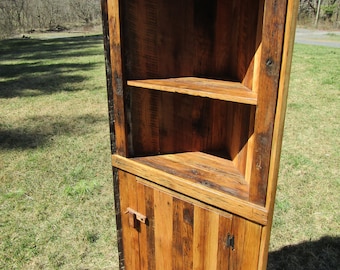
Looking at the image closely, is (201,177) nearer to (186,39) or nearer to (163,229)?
(163,229)

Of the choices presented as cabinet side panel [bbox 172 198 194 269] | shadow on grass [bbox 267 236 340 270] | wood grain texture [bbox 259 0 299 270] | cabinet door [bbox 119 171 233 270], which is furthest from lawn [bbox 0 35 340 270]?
wood grain texture [bbox 259 0 299 270]

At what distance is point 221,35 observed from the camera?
127 centimetres

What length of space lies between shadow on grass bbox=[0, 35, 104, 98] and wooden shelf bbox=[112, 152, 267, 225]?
5.37 metres

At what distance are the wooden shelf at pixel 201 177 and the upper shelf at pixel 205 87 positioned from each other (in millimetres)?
316

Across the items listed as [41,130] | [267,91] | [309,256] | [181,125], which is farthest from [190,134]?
[41,130]

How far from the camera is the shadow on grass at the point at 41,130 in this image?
388cm

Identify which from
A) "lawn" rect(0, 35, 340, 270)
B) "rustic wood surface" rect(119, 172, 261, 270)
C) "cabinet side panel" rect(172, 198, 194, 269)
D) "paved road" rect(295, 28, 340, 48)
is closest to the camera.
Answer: "rustic wood surface" rect(119, 172, 261, 270)

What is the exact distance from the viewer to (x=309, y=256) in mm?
2039

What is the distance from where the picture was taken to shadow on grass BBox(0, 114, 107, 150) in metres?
3.88

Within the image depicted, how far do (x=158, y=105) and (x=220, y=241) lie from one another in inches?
23.2

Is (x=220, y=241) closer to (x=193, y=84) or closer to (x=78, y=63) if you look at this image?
(x=193, y=84)

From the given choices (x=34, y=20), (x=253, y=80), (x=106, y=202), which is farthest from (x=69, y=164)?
(x=34, y=20)

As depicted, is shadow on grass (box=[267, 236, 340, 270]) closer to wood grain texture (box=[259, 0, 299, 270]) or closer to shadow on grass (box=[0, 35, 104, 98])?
wood grain texture (box=[259, 0, 299, 270])

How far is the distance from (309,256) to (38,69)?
798 centimetres
